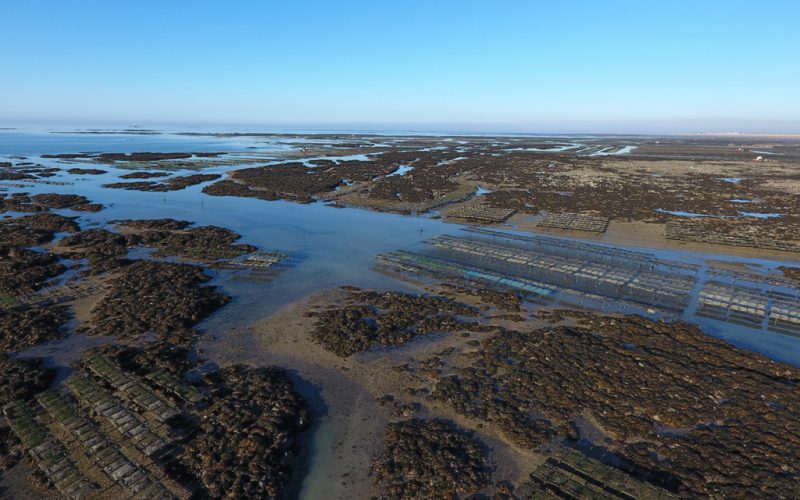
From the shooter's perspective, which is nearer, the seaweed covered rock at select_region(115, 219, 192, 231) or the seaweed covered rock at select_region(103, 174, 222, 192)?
the seaweed covered rock at select_region(115, 219, 192, 231)

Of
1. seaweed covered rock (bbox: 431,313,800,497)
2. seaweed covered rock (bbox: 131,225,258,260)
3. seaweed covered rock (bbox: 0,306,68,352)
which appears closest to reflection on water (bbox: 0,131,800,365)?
seaweed covered rock (bbox: 131,225,258,260)

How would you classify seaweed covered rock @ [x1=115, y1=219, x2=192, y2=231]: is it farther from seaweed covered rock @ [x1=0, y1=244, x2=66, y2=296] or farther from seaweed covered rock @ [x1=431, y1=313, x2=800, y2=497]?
seaweed covered rock @ [x1=431, y1=313, x2=800, y2=497]

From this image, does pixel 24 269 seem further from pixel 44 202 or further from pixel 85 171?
pixel 85 171

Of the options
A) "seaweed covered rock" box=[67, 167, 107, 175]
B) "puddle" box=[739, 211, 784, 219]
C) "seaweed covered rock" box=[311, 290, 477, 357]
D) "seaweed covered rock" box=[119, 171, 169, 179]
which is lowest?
"seaweed covered rock" box=[311, 290, 477, 357]

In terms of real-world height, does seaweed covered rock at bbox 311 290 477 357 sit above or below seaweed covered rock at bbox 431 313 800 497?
above

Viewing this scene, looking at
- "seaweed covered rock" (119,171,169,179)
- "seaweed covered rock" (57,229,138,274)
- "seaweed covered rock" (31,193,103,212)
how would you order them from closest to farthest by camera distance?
"seaweed covered rock" (57,229,138,274)
"seaweed covered rock" (31,193,103,212)
"seaweed covered rock" (119,171,169,179)

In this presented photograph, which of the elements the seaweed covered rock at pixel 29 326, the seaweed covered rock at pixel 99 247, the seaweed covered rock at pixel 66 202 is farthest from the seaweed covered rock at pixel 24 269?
the seaweed covered rock at pixel 66 202
